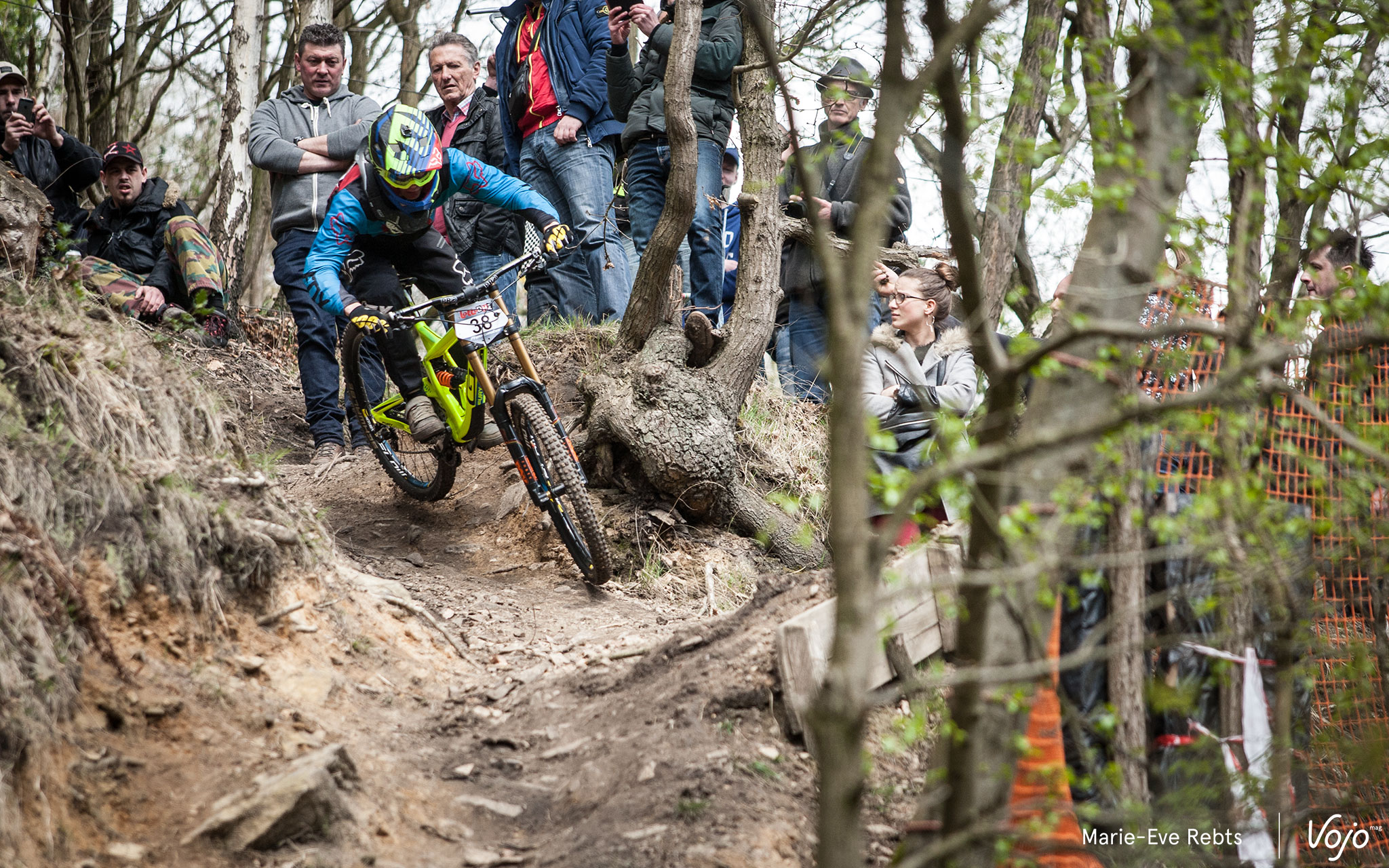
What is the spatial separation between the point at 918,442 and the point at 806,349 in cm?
238

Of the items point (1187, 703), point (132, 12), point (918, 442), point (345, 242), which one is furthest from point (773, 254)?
point (132, 12)

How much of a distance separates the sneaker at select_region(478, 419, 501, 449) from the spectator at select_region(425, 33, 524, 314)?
184 centimetres

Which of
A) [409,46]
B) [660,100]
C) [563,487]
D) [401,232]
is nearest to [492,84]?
[660,100]

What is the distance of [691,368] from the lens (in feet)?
20.7

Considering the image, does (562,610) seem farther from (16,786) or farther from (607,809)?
(16,786)

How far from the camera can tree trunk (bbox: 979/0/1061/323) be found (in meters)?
2.55

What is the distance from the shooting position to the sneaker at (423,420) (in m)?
5.80

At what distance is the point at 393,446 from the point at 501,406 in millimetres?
1463

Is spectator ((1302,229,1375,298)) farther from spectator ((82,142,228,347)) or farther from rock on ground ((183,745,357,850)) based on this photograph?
spectator ((82,142,228,347))

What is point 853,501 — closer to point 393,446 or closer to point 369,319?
point 369,319

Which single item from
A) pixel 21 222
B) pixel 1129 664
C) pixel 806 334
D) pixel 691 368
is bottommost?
pixel 1129 664

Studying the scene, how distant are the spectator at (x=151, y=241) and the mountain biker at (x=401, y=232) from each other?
1.55 m

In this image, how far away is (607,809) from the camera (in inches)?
124

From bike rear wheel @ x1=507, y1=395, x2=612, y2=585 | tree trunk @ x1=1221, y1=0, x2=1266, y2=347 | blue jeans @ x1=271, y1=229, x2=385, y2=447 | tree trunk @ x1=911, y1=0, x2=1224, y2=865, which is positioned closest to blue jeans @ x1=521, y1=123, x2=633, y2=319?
blue jeans @ x1=271, y1=229, x2=385, y2=447
